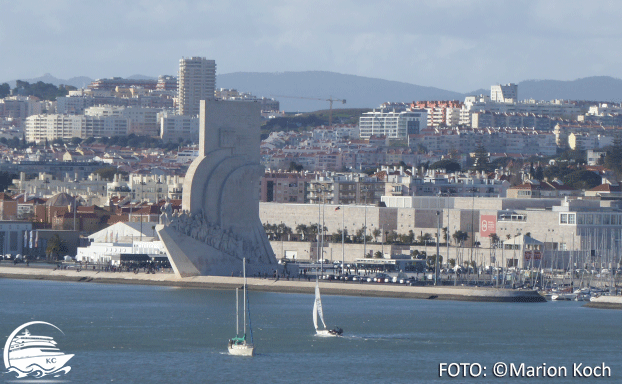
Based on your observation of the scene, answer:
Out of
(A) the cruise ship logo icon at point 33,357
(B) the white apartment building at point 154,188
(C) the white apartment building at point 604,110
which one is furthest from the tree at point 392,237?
(C) the white apartment building at point 604,110

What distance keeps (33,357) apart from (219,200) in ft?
65.4

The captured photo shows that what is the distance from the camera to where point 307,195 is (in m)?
90.5

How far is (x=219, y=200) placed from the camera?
5044 centimetres

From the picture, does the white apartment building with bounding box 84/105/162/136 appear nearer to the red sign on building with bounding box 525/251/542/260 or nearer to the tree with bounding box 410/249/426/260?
the tree with bounding box 410/249/426/260

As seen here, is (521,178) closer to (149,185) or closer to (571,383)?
(149,185)

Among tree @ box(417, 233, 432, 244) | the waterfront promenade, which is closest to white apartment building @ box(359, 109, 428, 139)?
tree @ box(417, 233, 432, 244)

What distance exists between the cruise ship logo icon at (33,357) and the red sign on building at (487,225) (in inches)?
1385

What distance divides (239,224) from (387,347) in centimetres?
1782

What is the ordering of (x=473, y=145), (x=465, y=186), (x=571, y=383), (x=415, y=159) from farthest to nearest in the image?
(x=473, y=145), (x=415, y=159), (x=465, y=186), (x=571, y=383)

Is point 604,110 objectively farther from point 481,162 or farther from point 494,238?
→ point 494,238

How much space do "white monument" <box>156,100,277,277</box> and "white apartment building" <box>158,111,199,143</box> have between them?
129394mm

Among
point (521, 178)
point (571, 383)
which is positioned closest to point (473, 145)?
point (521, 178)

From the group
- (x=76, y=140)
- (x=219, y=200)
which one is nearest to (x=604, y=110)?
(x=76, y=140)

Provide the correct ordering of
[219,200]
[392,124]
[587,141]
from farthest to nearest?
[392,124] < [587,141] < [219,200]
